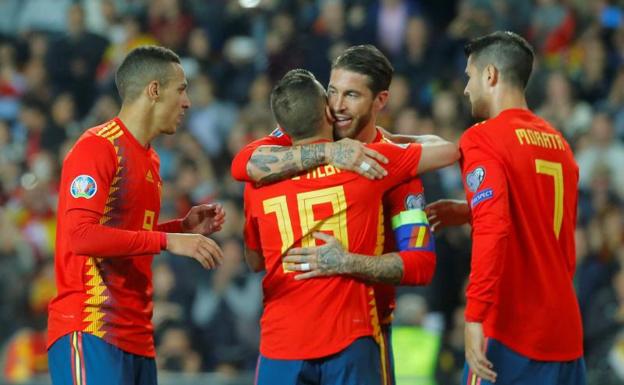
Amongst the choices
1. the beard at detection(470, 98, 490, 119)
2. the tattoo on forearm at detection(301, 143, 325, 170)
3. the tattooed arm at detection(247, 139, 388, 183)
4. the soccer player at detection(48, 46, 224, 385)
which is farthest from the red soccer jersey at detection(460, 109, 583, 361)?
the soccer player at detection(48, 46, 224, 385)

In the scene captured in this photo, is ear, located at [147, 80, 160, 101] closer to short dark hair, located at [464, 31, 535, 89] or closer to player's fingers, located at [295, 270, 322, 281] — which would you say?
player's fingers, located at [295, 270, 322, 281]

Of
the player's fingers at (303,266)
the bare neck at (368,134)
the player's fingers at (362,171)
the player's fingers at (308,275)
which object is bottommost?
the player's fingers at (308,275)

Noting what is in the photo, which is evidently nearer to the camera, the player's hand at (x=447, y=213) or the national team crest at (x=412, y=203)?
the national team crest at (x=412, y=203)

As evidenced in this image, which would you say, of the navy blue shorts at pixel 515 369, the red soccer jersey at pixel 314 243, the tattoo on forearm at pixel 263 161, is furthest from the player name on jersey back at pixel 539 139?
the tattoo on forearm at pixel 263 161

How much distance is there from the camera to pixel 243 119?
38.1ft

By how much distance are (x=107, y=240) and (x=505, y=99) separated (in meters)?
1.95

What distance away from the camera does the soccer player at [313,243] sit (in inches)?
198

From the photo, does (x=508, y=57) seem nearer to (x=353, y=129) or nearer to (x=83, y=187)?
(x=353, y=129)

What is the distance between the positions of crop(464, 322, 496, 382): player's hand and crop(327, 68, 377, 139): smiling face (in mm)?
1169

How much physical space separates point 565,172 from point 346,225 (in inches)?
41.2

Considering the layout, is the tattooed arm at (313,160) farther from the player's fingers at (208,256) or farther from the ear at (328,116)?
the player's fingers at (208,256)

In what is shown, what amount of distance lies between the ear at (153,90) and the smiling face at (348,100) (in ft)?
2.81

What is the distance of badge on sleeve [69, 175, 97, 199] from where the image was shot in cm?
512

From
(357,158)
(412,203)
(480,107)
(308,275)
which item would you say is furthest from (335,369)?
(480,107)
